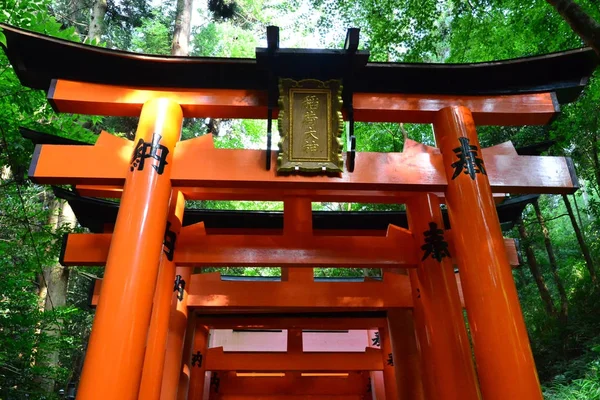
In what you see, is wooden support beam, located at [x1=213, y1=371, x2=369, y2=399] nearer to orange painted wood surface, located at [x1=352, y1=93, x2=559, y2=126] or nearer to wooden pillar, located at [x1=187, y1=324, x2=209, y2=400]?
wooden pillar, located at [x1=187, y1=324, x2=209, y2=400]

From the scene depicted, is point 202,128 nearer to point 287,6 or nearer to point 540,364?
point 287,6

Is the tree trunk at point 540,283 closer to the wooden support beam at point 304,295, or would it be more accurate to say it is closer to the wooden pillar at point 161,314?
the wooden support beam at point 304,295

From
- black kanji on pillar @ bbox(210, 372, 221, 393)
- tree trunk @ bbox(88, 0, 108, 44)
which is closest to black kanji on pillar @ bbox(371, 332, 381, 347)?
black kanji on pillar @ bbox(210, 372, 221, 393)

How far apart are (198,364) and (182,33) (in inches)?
291

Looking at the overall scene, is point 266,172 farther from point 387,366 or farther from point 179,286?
point 387,366

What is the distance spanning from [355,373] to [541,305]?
249 inches

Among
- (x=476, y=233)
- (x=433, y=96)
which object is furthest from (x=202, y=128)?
(x=476, y=233)

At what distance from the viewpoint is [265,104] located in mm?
4547

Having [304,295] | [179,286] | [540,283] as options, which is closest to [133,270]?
[179,286]

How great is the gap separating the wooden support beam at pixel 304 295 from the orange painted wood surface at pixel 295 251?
0.90m

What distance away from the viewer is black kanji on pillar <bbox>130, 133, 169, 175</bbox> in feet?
12.8

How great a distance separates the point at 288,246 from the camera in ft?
16.4

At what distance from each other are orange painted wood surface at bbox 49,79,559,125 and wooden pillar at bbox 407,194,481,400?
3.94ft

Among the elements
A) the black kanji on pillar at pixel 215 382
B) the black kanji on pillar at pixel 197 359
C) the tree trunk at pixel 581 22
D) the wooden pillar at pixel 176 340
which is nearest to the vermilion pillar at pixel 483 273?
the tree trunk at pixel 581 22
